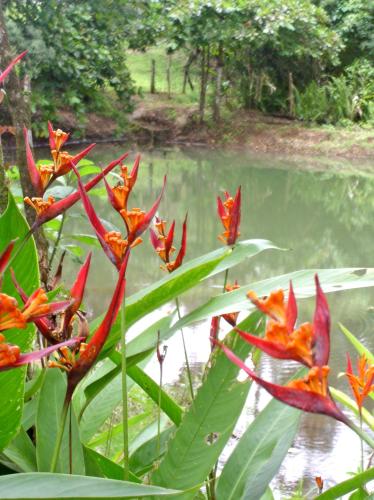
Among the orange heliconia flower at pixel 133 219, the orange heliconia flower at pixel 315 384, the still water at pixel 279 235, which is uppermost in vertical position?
the orange heliconia flower at pixel 133 219

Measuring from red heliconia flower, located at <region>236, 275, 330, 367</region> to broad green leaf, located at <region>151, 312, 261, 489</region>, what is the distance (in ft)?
0.85

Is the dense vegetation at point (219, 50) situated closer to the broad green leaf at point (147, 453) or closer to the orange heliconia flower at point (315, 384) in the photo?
the broad green leaf at point (147, 453)

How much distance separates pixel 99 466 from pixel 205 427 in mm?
121

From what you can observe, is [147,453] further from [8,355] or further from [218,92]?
[218,92]

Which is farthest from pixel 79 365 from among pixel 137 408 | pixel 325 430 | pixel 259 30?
pixel 259 30

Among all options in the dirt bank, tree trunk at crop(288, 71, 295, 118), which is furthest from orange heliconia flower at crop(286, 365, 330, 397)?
tree trunk at crop(288, 71, 295, 118)

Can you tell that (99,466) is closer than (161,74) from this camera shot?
Yes

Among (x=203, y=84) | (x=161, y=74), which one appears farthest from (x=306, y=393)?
(x=161, y=74)

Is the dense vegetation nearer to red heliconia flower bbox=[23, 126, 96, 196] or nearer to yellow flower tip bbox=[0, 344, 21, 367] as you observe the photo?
red heliconia flower bbox=[23, 126, 96, 196]

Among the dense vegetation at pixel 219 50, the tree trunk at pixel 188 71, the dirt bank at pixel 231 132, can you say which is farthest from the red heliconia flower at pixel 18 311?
the tree trunk at pixel 188 71

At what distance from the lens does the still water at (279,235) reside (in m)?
2.26

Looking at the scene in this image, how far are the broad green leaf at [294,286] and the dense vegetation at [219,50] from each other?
8.83m

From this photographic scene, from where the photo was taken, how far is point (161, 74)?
14.6 metres

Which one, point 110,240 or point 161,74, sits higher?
point 110,240
